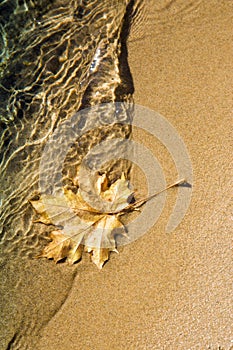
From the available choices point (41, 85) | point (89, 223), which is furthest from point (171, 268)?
point (41, 85)

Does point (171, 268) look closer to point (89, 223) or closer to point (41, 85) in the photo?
point (89, 223)

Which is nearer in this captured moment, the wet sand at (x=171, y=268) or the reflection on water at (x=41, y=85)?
the wet sand at (x=171, y=268)

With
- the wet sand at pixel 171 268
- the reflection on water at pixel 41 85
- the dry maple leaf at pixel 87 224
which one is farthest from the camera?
the reflection on water at pixel 41 85

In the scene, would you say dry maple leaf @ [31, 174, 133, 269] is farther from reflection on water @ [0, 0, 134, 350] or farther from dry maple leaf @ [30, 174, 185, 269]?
reflection on water @ [0, 0, 134, 350]

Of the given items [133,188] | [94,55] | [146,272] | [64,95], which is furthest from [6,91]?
[146,272]

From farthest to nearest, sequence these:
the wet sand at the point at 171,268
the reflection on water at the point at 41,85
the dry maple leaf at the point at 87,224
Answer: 1. the reflection on water at the point at 41,85
2. the dry maple leaf at the point at 87,224
3. the wet sand at the point at 171,268

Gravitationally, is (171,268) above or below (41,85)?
below

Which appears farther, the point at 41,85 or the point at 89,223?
the point at 41,85

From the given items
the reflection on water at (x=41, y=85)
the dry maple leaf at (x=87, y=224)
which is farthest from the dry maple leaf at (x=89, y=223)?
the reflection on water at (x=41, y=85)

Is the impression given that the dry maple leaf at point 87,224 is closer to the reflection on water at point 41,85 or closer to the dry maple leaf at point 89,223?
the dry maple leaf at point 89,223
